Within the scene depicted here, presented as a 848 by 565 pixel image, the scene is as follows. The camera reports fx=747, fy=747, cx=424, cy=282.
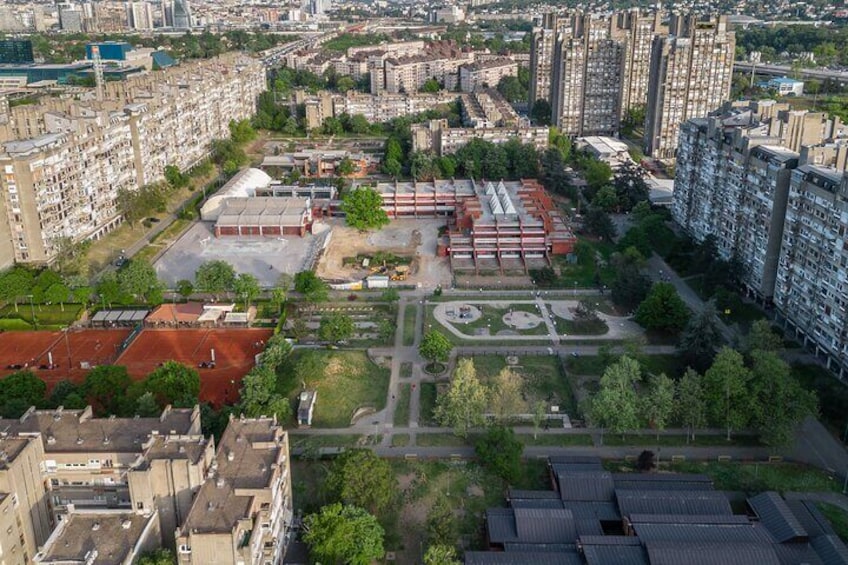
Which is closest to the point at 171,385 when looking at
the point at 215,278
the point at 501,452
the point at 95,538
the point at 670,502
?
the point at 95,538

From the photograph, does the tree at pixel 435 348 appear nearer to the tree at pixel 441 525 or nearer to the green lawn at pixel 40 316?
the tree at pixel 441 525

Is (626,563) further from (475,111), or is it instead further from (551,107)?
(551,107)

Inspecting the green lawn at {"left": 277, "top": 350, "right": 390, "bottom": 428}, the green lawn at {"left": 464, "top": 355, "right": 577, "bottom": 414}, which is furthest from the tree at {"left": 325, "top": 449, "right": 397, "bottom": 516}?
the green lawn at {"left": 464, "top": 355, "right": 577, "bottom": 414}

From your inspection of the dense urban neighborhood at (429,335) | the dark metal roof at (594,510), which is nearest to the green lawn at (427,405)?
the dense urban neighborhood at (429,335)

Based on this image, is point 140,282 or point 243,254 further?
point 243,254

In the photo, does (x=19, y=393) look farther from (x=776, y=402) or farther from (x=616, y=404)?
(x=776, y=402)

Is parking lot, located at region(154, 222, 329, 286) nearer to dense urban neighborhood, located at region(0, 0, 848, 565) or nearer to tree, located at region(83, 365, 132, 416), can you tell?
dense urban neighborhood, located at region(0, 0, 848, 565)
